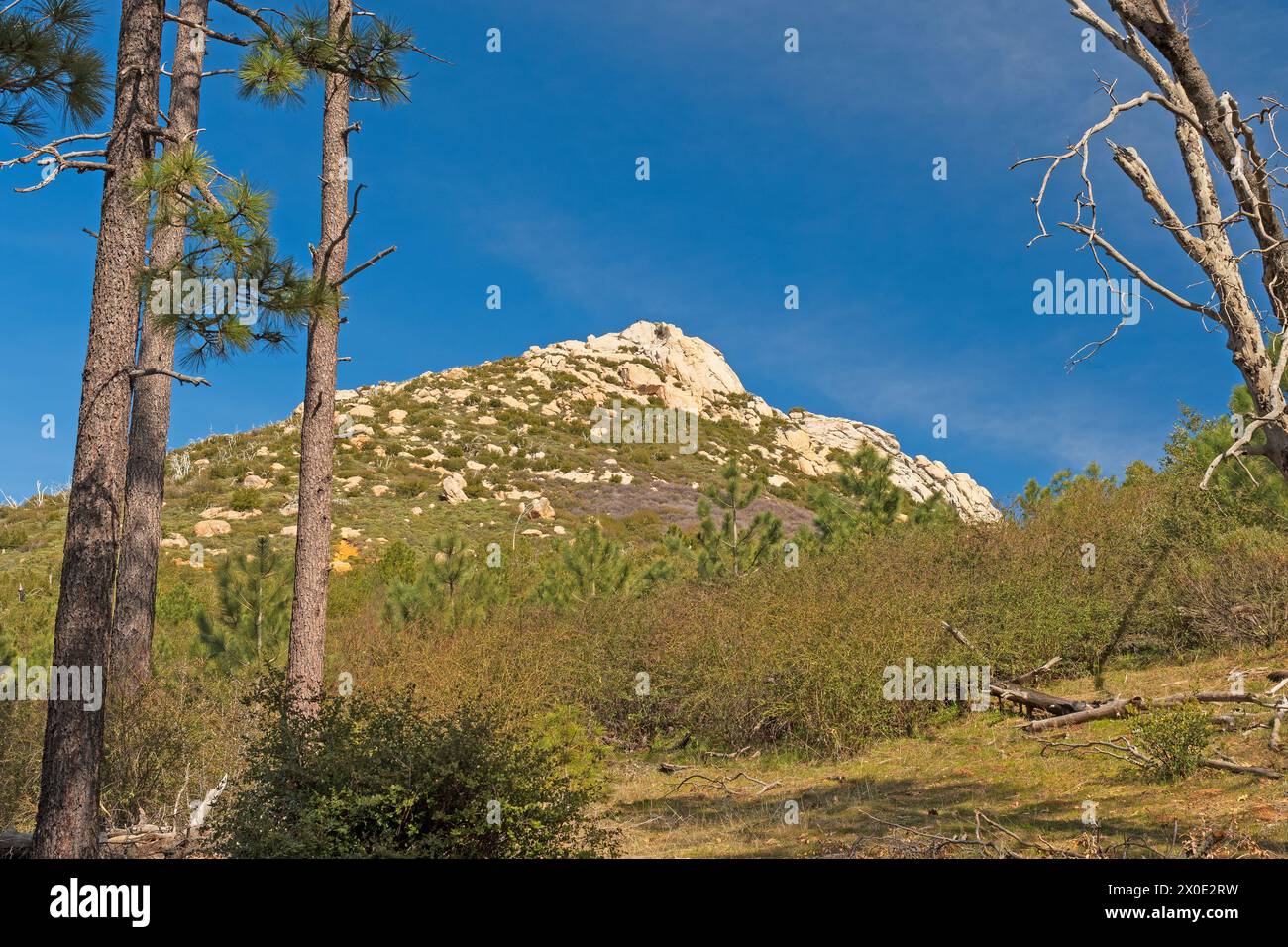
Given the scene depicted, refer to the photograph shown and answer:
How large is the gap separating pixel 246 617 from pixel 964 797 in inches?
369

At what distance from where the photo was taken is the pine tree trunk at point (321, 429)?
886cm

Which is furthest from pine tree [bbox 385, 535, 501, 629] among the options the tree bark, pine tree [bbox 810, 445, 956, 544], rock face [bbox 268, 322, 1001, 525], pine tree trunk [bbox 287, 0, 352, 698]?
the tree bark

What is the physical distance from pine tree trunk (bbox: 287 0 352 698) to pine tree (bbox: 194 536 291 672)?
140 inches

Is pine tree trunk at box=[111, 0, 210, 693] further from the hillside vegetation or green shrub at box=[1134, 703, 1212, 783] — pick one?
green shrub at box=[1134, 703, 1212, 783]

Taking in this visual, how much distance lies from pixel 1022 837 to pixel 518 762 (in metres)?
3.90

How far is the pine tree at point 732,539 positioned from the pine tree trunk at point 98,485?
38.4 feet

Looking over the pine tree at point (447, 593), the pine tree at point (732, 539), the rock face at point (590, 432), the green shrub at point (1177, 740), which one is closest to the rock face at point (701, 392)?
the rock face at point (590, 432)

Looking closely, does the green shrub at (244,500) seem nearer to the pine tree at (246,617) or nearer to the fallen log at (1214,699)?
the pine tree at (246,617)

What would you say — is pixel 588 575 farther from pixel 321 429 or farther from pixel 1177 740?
pixel 1177 740

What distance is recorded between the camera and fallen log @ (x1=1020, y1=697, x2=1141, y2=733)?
1058cm

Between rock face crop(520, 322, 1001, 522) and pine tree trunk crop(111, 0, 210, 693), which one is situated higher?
rock face crop(520, 322, 1001, 522)

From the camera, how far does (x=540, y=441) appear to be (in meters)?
43.0
